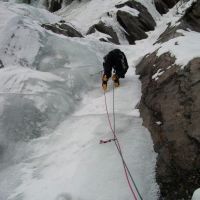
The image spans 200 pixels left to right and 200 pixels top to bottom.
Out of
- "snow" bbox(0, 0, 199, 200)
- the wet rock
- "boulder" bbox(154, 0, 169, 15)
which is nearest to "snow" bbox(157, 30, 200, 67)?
"snow" bbox(0, 0, 199, 200)

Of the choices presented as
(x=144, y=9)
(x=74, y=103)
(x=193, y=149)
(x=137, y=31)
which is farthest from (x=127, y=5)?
(x=193, y=149)

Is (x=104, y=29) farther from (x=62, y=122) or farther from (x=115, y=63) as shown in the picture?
(x=62, y=122)

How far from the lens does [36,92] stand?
6.12 meters

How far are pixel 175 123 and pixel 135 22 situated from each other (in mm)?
9663

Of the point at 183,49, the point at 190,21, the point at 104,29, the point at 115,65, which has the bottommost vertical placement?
the point at 104,29

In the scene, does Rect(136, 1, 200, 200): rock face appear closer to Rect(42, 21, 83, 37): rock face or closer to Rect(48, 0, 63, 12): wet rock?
Rect(42, 21, 83, 37): rock face

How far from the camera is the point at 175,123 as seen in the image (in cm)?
422

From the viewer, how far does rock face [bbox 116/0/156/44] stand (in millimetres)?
12600

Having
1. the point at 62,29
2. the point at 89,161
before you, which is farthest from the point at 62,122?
the point at 62,29

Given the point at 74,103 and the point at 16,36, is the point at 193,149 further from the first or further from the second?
the point at 16,36

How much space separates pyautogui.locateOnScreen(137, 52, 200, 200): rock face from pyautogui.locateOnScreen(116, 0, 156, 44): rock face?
7040 mm

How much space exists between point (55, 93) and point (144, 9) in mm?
9501

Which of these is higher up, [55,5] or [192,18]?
[192,18]

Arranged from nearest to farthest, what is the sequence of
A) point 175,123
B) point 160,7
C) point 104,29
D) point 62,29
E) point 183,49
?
point 175,123, point 183,49, point 62,29, point 104,29, point 160,7
